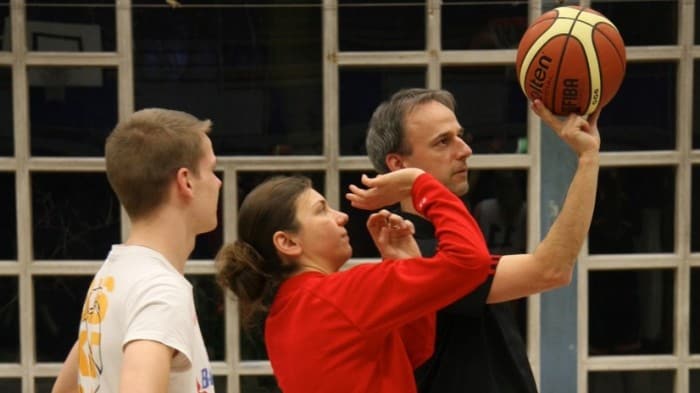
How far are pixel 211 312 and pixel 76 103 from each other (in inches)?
48.5

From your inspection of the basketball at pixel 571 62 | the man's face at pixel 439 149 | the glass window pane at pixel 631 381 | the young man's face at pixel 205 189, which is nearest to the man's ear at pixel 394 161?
the man's face at pixel 439 149

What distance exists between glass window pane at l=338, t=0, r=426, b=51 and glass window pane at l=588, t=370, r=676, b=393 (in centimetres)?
189

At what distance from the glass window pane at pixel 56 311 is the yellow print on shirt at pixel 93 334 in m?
2.74

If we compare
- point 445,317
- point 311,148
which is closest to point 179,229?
point 445,317

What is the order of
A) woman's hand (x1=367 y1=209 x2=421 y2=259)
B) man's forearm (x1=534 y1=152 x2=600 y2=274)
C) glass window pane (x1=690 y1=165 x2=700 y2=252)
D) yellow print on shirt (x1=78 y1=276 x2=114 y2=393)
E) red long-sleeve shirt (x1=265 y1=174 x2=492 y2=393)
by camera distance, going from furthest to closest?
1. glass window pane (x1=690 y1=165 x2=700 y2=252)
2. woman's hand (x1=367 y1=209 x2=421 y2=259)
3. man's forearm (x1=534 y1=152 x2=600 y2=274)
4. red long-sleeve shirt (x1=265 y1=174 x2=492 y2=393)
5. yellow print on shirt (x1=78 y1=276 x2=114 y2=393)

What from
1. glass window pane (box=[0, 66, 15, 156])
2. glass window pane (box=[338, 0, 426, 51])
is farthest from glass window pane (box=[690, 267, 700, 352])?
glass window pane (box=[0, 66, 15, 156])

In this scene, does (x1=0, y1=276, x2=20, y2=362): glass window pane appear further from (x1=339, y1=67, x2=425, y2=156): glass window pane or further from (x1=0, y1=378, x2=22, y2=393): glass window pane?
(x1=339, y1=67, x2=425, y2=156): glass window pane

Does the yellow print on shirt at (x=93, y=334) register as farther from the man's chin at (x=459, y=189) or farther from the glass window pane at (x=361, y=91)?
the glass window pane at (x=361, y=91)

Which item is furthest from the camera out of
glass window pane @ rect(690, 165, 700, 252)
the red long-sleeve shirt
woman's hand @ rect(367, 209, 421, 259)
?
glass window pane @ rect(690, 165, 700, 252)

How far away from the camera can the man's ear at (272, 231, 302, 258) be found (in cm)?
→ 215

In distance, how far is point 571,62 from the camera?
2.46 meters

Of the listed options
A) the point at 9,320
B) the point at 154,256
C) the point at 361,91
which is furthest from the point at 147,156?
the point at 9,320

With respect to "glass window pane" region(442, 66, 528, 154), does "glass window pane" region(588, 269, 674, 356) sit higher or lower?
lower

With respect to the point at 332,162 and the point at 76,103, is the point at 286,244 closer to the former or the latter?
the point at 332,162
